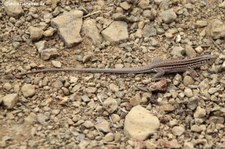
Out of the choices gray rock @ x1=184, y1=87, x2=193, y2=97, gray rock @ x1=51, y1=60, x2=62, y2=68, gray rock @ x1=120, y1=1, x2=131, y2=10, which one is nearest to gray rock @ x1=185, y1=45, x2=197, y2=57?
gray rock @ x1=184, y1=87, x2=193, y2=97

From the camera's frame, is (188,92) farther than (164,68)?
No

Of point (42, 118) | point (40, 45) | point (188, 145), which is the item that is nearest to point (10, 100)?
point (42, 118)

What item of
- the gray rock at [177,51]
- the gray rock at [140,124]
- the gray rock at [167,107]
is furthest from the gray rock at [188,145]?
the gray rock at [177,51]

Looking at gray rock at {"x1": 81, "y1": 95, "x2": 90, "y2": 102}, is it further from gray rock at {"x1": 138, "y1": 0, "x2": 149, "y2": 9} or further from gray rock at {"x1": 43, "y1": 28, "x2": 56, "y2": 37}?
gray rock at {"x1": 138, "y1": 0, "x2": 149, "y2": 9}

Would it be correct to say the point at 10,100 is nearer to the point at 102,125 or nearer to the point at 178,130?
the point at 102,125

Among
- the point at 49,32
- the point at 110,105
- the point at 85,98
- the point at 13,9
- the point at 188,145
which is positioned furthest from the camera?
the point at 13,9

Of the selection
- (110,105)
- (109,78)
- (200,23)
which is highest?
(200,23)
